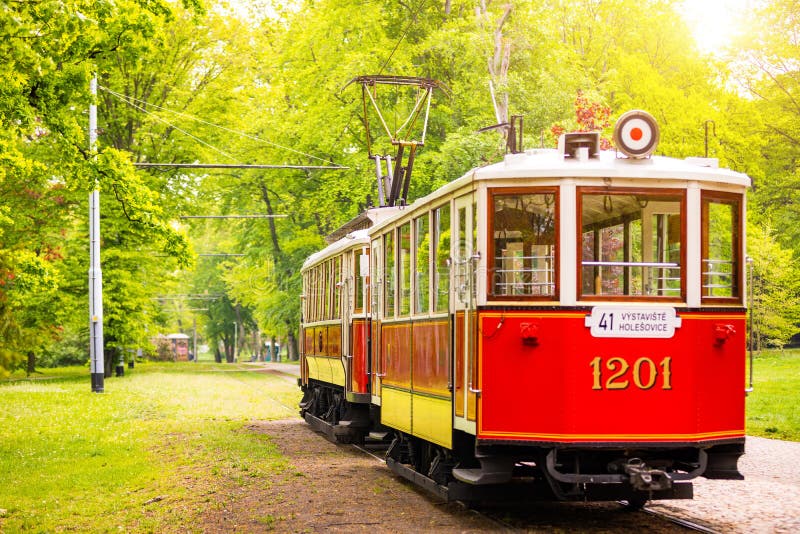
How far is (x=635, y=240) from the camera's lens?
366 inches

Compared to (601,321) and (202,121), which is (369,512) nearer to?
(601,321)

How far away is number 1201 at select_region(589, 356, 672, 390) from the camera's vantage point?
899cm

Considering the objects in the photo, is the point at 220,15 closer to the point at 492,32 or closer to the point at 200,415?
the point at 492,32

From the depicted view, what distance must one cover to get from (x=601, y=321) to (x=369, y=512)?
2848 millimetres

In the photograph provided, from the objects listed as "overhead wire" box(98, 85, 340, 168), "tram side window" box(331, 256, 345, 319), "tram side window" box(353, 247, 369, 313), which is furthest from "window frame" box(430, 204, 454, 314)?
"overhead wire" box(98, 85, 340, 168)

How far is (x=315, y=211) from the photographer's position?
1555 inches

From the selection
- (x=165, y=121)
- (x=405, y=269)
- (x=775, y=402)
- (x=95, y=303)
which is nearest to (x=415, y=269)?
(x=405, y=269)

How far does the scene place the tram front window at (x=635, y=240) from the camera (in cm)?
918

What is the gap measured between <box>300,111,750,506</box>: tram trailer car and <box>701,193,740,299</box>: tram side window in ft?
0.04

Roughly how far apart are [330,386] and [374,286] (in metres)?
5.06

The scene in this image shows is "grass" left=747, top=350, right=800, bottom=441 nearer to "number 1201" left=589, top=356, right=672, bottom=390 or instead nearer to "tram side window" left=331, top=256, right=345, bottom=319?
"tram side window" left=331, top=256, right=345, bottom=319

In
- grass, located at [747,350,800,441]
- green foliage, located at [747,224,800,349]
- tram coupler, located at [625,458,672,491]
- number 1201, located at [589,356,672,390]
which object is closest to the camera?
tram coupler, located at [625,458,672,491]

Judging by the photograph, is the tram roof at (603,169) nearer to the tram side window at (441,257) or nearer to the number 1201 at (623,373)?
the tram side window at (441,257)

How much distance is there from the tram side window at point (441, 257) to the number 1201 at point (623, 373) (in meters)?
1.73
